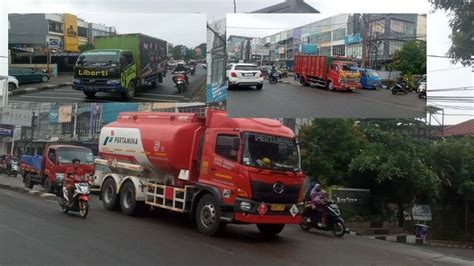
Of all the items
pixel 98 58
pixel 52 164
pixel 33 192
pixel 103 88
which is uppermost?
pixel 98 58

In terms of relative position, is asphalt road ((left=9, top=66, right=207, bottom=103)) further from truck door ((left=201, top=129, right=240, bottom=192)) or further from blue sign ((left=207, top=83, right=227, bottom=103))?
truck door ((left=201, top=129, right=240, bottom=192))

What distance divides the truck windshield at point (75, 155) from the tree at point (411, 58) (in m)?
7.68

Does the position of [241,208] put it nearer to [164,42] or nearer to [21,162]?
[164,42]

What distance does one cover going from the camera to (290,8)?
9.95 meters

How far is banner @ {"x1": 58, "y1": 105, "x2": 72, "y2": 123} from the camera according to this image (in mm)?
11495

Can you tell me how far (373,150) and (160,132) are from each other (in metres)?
7.24

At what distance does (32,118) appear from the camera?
487 inches

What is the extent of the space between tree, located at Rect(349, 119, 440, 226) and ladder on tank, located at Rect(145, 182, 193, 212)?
642cm

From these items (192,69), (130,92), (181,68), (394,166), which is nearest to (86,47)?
(130,92)

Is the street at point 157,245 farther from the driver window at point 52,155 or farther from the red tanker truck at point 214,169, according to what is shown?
the driver window at point 52,155

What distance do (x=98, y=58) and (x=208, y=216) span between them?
161 inches

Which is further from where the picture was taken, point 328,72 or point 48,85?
point 328,72

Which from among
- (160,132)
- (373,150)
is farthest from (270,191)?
(373,150)

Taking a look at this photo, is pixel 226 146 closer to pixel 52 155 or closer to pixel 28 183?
pixel 52 155
